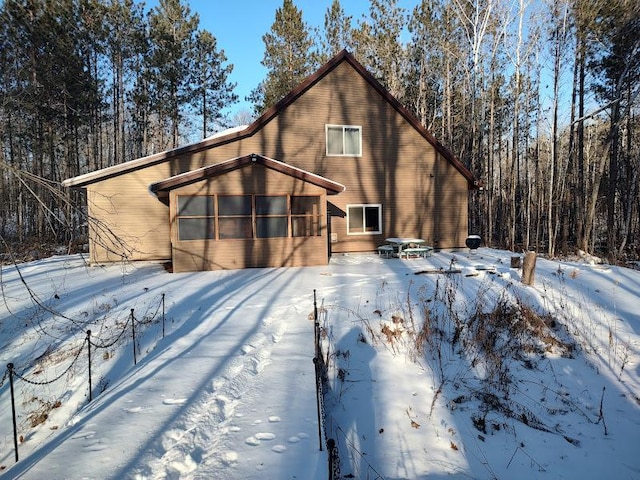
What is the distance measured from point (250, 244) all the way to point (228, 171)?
2.45m

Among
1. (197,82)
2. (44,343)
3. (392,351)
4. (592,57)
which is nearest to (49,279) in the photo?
(44,343)

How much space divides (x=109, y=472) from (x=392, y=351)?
3973mm

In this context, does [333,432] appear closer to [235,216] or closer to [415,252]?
[235,216]

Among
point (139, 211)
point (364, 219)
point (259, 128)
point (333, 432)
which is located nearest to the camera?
point (333, 432)

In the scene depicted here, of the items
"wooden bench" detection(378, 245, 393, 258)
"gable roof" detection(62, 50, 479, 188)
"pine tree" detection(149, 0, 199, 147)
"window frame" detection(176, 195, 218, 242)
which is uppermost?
Answer: "pine tree" detection(149, 0, 199, 147)

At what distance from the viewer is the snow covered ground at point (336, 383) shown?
325cm

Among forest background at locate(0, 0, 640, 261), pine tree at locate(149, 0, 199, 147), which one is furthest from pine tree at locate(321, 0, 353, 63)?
pine tree at locate(149, 0, 199, 147)

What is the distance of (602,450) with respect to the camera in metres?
4.09

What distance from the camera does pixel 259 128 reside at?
46.5 ft

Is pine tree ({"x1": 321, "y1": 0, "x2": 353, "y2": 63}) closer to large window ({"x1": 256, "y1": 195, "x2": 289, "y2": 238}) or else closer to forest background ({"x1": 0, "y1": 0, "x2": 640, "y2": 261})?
forest background ({"x1": 0, "y1": 0, "x2": 640, "y2": 261})

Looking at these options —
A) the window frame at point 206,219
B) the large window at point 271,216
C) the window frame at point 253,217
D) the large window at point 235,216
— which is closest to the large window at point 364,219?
the window frame at point 253,217

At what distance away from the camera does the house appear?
1128 cm

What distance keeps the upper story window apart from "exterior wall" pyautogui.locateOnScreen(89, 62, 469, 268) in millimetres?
219

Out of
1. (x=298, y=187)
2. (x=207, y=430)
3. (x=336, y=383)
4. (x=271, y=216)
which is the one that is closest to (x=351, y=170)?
(x=298, y=187)
